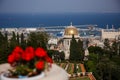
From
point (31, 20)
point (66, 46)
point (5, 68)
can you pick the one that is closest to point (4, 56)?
point (66, 46)

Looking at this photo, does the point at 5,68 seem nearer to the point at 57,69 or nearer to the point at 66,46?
the point at 57,69

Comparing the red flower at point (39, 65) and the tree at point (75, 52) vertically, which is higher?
the red flower at point (39, 65)

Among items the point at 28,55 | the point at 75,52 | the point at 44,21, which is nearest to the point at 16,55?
the point at 28,55

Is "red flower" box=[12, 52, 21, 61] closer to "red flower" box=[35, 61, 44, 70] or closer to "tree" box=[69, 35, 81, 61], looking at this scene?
"red flower" box=[35, 61, 44, 70]

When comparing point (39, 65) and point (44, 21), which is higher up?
point (44, 21)

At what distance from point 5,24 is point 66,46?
20474mm

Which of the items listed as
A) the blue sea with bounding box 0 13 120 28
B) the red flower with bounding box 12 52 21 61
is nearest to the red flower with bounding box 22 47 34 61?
the red flower with bounding box 12 52 21 61

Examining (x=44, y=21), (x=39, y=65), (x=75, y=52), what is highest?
(x=44, y=21)

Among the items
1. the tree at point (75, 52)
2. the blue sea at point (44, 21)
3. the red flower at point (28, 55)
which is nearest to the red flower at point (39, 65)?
the red flower at point (28, 55)

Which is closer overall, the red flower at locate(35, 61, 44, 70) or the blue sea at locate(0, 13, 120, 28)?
the red flower at locate(35, 61, 44, 70)

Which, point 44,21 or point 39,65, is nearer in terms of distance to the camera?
point 39,65

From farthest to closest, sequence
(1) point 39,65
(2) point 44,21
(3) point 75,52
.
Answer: (2) point 44,21 → (3) point 75,52 → (1) point 39,65

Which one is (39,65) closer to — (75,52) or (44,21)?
(75,52)

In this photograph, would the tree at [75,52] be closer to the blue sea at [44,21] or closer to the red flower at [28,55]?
the red flower at [28,55]
